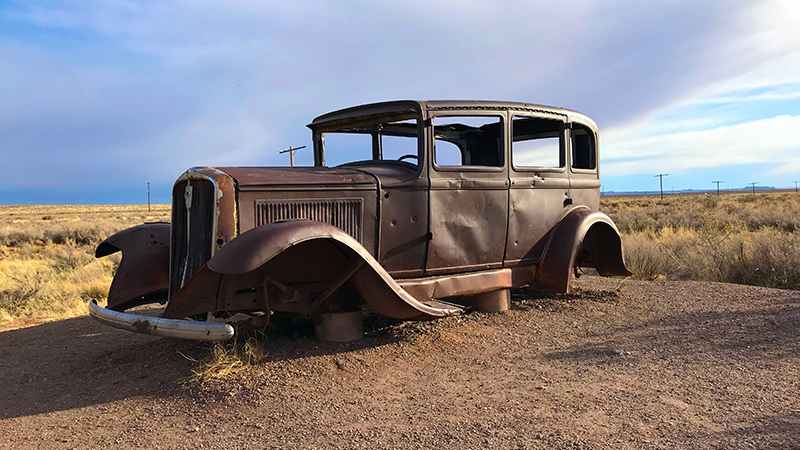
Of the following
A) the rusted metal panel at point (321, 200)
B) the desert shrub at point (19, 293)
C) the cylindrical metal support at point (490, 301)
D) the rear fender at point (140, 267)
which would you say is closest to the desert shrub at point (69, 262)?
the desert shrub at point (19, 293)

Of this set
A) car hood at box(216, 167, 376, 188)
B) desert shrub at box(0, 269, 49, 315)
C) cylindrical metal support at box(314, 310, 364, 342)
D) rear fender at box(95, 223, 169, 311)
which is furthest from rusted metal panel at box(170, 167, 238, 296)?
desert shrub at box(0, 269, 49, 315)

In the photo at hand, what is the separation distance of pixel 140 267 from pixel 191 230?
1.10 m

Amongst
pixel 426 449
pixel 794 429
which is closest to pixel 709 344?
pixel 794 429

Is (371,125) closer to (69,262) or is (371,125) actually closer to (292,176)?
(292,176)

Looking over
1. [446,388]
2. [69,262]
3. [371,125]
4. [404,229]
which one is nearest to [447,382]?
[446,388]

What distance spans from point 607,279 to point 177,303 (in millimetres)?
6708

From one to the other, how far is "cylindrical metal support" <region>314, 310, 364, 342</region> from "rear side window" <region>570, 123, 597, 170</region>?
11.2 ft

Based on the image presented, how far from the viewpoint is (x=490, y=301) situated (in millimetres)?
6051

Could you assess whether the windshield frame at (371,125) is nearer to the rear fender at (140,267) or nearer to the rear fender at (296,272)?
the rear fender at (296,272)

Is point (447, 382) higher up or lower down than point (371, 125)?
lower down

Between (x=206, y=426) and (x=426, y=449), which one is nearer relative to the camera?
(x=426, y=449)

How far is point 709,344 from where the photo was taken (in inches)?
195

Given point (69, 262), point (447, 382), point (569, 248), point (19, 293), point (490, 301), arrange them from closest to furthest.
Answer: point (447, 382), point (569, 248), point (490, 301), point (19, 293), point (69, 262)

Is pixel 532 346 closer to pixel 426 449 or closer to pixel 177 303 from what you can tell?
pixel 426 449
